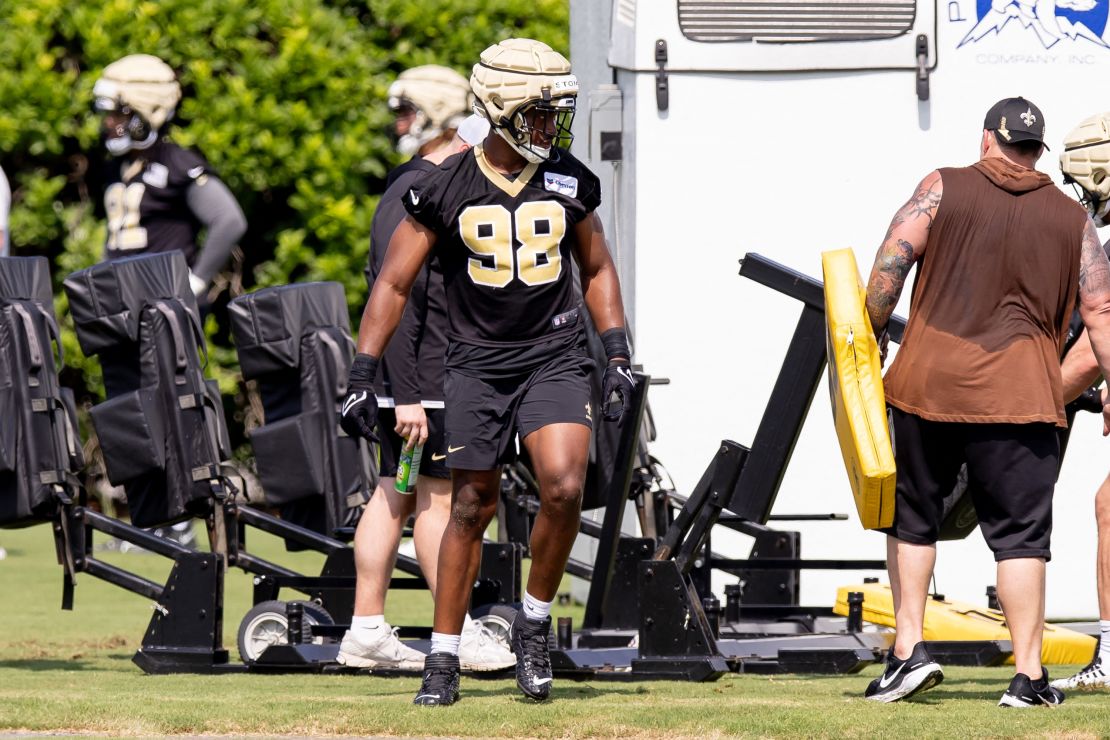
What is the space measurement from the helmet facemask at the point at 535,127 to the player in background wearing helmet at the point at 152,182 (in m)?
4.23

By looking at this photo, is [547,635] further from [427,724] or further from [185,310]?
[185,310]

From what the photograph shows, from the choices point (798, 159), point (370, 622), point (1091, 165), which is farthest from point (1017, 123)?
point (798, 159)

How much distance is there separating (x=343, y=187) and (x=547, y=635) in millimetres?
7959

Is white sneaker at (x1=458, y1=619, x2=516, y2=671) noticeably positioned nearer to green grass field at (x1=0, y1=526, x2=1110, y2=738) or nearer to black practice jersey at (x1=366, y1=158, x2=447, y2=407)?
green grass field at (x1=0, y1=526, x2=1110, y2=738)

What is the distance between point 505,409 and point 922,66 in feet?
13.0

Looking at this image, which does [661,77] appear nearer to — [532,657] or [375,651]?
[375,651]

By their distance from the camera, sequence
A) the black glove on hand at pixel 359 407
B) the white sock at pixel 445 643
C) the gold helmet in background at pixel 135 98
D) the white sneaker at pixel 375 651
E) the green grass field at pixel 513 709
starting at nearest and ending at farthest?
the green grass field at pixel 513 709 < the black glove on hand at pixel 359 407 < the white sock at pixel 445 643 < the white sneaker at pixel 375 651 < the gold helmet in background at pixel 135 98

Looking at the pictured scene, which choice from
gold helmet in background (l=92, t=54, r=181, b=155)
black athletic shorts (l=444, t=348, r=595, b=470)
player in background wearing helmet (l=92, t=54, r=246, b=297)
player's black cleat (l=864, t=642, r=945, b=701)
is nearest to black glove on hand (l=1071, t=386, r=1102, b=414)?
player's black cleat (l=864, t=642, r=945, b=701)

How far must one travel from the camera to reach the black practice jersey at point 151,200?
10266mm

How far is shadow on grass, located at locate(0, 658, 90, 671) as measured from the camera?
7711mm

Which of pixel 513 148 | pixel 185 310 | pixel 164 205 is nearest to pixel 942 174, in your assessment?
pixel 513 148

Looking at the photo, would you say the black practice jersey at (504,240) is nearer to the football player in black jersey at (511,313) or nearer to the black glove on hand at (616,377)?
the football player in black jersey at (511,313)

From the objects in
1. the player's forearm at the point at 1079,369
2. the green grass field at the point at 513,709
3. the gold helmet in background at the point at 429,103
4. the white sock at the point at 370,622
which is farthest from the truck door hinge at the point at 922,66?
the white sock at the point at 370,622

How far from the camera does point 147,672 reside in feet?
24.6
